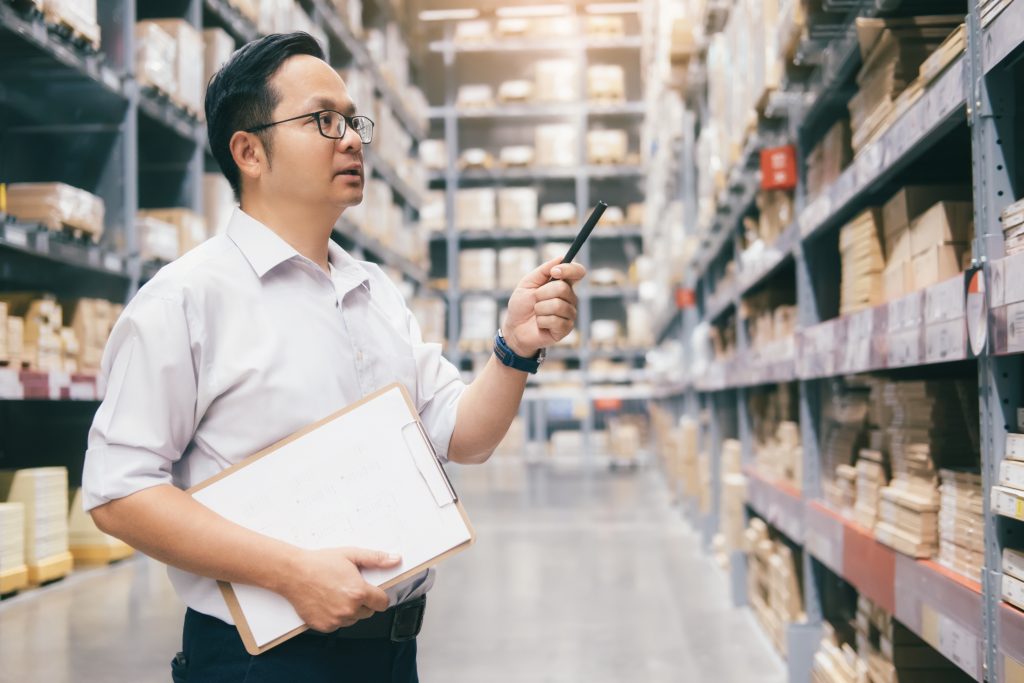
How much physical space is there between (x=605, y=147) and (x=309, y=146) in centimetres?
1560

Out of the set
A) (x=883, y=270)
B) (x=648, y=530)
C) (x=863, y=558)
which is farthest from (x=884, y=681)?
(x=648, y=530)

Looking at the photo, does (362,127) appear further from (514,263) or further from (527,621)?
(514,263)

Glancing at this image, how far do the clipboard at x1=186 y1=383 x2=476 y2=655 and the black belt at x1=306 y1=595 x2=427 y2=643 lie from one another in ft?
0.37

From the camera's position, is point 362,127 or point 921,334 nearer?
point 362,127

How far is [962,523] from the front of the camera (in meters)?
2.32

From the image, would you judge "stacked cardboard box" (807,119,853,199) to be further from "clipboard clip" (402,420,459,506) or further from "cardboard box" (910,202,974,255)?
"clipboard clip" (402,420,459,506)

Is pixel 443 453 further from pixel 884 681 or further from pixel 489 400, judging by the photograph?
pixel 884 681

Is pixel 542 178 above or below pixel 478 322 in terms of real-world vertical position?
above

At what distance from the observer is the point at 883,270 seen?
A: 318 centimetres

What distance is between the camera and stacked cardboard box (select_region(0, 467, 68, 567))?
15.1 ft

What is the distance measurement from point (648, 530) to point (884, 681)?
15.3 feet

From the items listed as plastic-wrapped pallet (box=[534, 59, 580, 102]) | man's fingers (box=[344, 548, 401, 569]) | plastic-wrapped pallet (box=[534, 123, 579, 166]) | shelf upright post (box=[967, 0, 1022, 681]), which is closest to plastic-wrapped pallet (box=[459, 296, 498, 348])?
plastic-wrapped pallet (box=[534, 123, 579, 166])

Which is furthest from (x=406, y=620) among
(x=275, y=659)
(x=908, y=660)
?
(x=908, y=660)

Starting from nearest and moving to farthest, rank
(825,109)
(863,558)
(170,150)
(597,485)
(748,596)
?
(863,558)
(825,109)
(748,596)
(170,150)
(597,485)
